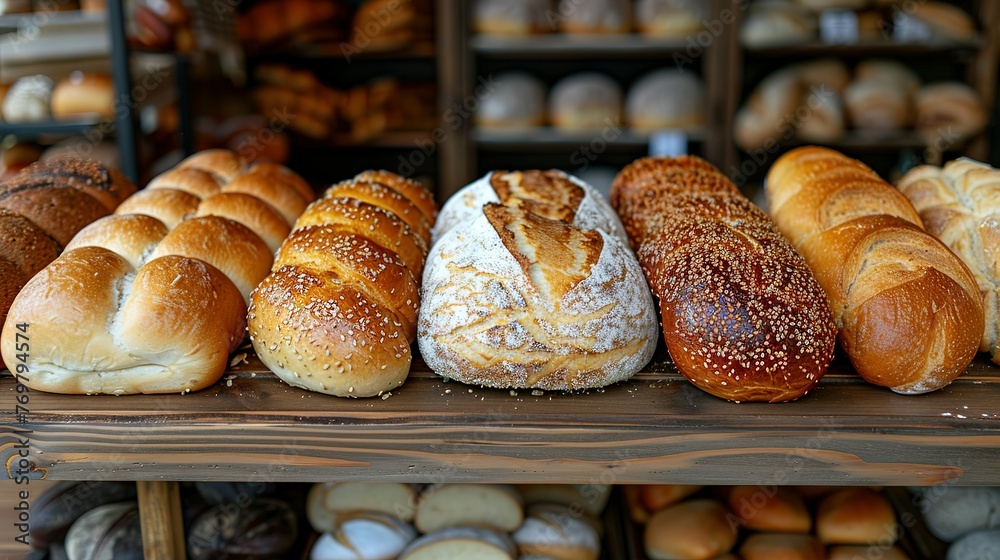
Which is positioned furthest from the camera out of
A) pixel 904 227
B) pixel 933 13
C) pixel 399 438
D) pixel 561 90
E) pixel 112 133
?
pixel 561 90

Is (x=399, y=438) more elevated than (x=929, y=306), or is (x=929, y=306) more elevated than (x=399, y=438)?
(x=929, y=306)

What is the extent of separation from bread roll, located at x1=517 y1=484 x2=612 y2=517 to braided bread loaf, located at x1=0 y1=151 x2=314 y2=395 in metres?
0.72

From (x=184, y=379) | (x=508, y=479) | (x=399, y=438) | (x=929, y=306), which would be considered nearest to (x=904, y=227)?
(x=929, y=306)

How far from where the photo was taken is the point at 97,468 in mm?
1261

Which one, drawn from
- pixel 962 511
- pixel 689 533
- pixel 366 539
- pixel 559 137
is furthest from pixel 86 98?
pixel 962 511

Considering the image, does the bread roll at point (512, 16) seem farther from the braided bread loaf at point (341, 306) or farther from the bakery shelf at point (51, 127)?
the braided bread loaf at point (341, 306)

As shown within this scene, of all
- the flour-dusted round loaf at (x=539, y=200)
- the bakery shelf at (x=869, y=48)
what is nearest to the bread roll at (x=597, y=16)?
the bakery shelf at (x=869, y=48)

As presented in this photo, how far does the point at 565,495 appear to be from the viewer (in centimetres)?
171

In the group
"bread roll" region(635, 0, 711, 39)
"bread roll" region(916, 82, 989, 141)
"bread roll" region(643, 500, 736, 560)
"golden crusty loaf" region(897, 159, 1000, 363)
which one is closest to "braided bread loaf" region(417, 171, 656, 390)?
"bread roll" region(643, 500, 736, 560)

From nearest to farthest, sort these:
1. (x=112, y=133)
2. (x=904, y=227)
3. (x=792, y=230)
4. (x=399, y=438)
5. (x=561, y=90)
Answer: (x=399, y=438) < (x=904, y=227) < (x=792, y=230) < (x=112, y=133) < (x=561, y=90)

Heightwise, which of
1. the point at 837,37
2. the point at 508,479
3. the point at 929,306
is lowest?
the point at 508,479

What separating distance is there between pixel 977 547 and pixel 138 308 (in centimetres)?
168

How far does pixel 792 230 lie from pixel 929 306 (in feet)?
1.27

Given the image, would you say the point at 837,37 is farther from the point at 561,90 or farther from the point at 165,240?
the point at 165,240
